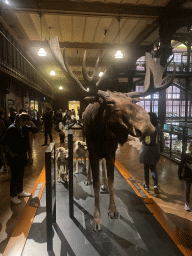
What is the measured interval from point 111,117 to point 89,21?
4249 mm

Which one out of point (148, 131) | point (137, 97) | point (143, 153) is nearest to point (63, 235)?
point (148, 131)

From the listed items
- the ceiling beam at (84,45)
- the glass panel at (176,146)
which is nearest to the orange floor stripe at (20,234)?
the glass panel at (176,146)

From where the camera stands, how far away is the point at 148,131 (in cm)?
156

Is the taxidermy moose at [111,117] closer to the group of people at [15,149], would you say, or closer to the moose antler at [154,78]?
the moose antler at [154,78]

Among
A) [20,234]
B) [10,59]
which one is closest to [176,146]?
[20,234]

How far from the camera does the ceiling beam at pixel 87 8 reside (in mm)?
4152

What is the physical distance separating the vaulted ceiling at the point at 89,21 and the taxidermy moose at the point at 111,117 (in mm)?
1162

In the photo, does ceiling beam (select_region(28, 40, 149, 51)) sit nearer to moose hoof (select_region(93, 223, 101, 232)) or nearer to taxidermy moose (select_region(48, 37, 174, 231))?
taxidermy moose (select_region(48, 37, 174, 231))

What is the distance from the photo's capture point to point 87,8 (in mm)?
4203

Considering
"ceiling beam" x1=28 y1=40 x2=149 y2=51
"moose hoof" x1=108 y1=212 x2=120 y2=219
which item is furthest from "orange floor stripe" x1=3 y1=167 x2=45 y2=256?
"ceiling beam" x1=28 y1=40 x2=149 y2=51

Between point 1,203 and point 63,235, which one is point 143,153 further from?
point 1,203

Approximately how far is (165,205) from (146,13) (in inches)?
166

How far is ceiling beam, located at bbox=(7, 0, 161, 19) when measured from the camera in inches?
163

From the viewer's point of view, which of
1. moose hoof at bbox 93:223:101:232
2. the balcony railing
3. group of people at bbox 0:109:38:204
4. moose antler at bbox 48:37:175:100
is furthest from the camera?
the balcony railing
